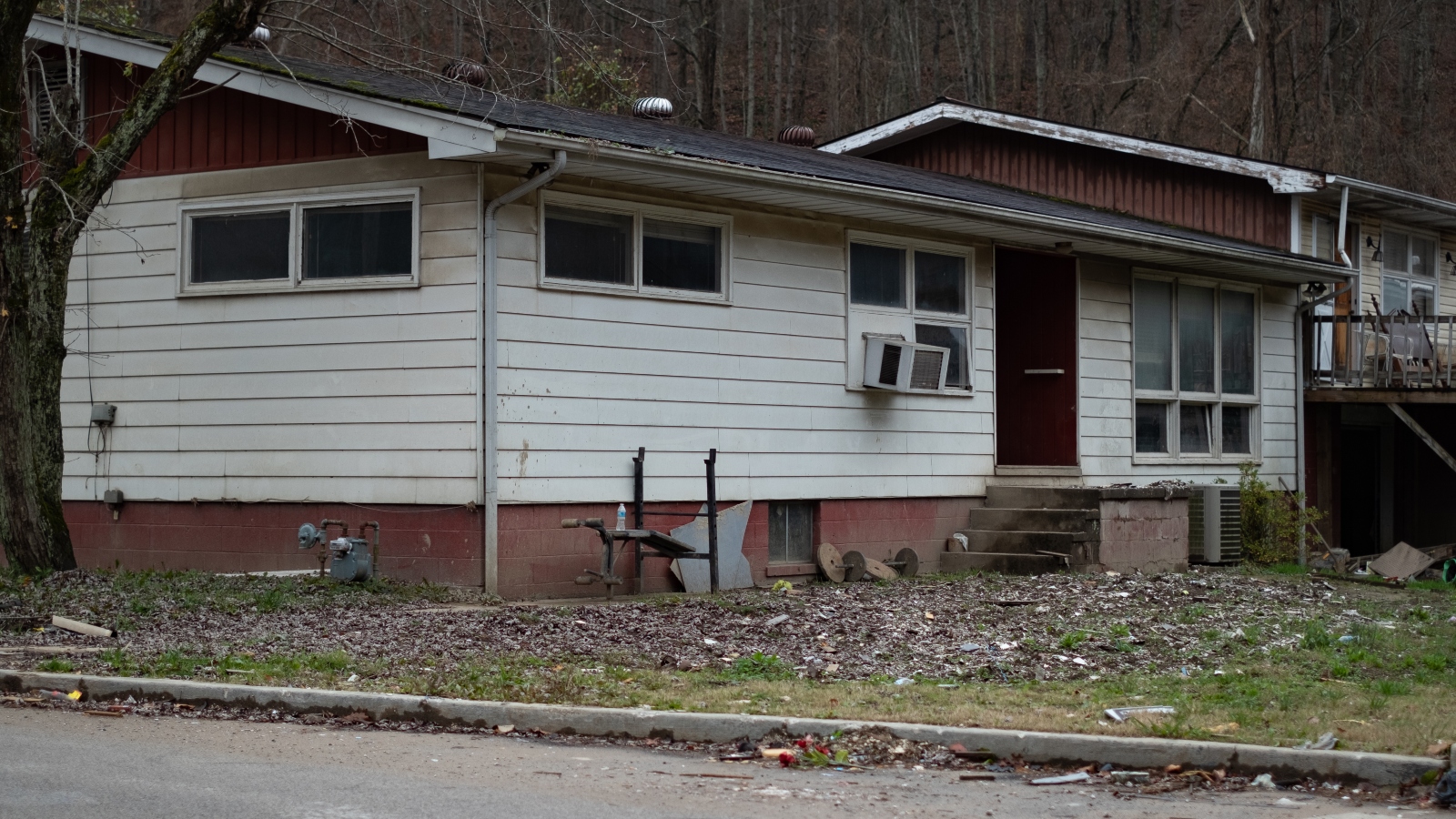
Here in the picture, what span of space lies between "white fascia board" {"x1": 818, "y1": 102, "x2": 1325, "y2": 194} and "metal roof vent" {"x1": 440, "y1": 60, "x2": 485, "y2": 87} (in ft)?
23.6

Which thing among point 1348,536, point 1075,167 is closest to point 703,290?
point 1075,167

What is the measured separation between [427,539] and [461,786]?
240 inches

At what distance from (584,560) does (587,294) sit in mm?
2149

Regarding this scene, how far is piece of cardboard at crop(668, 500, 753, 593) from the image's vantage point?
12555mm

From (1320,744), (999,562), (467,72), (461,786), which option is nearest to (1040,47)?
(999,562)

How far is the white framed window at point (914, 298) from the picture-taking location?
46.7 feet

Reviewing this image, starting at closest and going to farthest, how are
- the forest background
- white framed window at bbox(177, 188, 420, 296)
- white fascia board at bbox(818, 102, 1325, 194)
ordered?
white framed window at bbox(177, 188, 420, 296)
white fascia board at bbox(818, 102, 1325, 194)
the forest background

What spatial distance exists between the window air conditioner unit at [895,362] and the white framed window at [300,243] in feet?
14.8

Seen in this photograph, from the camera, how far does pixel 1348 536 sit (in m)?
22.2

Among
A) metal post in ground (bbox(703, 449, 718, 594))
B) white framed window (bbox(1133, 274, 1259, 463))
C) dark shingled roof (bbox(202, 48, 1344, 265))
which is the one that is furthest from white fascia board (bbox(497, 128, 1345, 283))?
metal post in ground (bbox(703, 449, 718, 594))

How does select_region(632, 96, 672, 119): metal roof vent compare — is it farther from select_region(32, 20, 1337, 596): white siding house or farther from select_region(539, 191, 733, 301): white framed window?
select_region(539, 191, 733, 301): white framed window

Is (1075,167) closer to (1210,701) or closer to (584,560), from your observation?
(584,560)

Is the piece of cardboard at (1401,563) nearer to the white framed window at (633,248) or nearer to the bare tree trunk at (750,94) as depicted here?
the white framed window at (633,248)

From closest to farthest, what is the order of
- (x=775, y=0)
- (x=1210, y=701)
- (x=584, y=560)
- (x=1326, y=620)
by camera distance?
(x=1210, y=701)
(x=1326, y=620)
(x=584, y=560)
(x=775, y=0)
